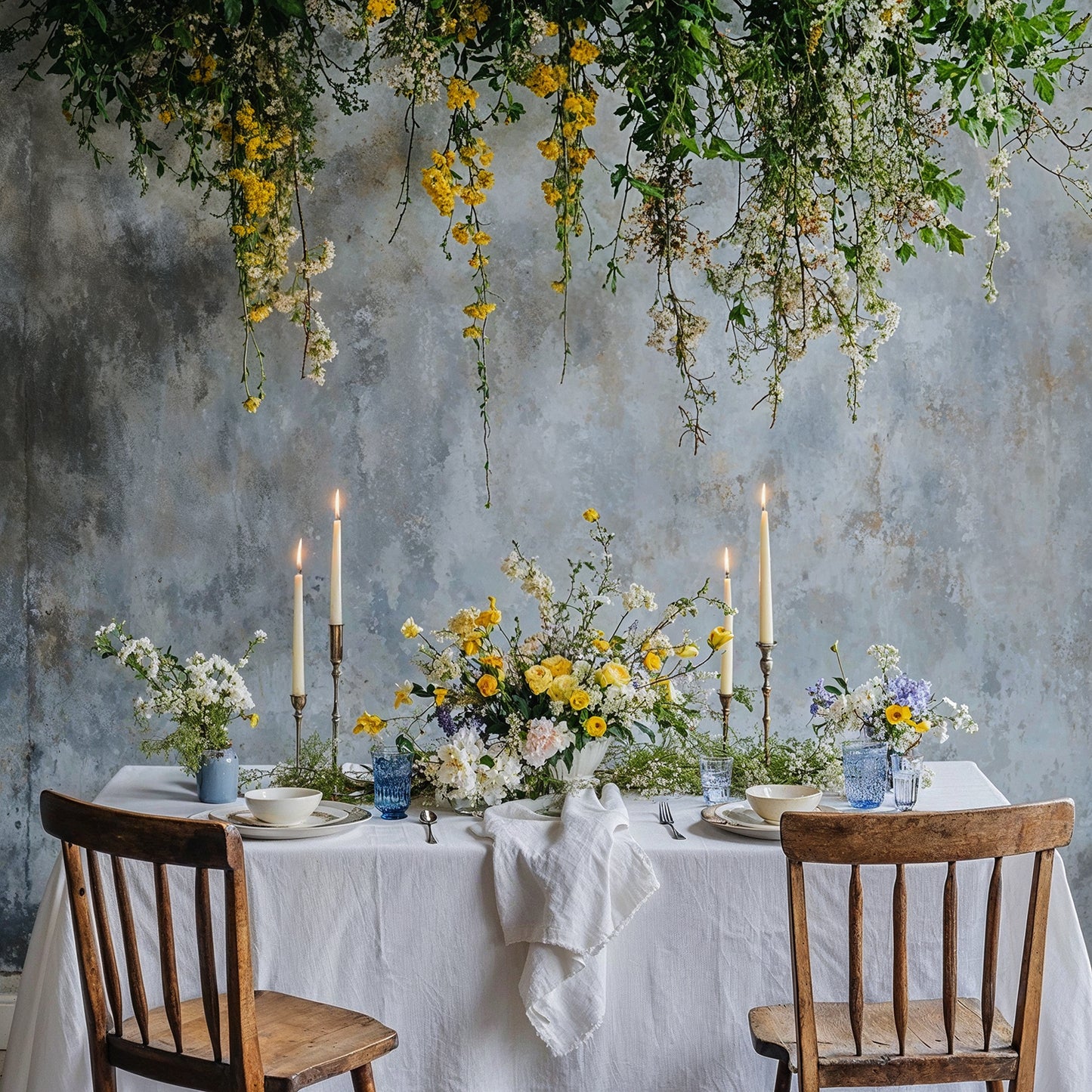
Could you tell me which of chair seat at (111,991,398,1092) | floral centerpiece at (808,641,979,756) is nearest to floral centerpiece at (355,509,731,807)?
floral centerpiece at (808,641,979,756)

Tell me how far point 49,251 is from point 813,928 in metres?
2.56

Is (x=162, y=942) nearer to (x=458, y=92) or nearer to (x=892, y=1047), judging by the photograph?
(x=892, y=1047)

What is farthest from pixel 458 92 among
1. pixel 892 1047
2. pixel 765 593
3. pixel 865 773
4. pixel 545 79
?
pixel 892 1047

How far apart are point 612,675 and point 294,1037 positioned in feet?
2.51

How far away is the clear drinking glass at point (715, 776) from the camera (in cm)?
212

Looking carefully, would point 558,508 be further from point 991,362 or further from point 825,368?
point 991,362

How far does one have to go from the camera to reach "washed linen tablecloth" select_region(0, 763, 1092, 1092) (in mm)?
1886

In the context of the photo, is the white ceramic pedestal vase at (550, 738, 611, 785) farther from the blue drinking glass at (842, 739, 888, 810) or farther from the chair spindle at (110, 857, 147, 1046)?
the chair spindle at (110, 857, 147, 1046)

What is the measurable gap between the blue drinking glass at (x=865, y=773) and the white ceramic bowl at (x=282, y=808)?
0.93 meters

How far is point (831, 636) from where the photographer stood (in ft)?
10.4

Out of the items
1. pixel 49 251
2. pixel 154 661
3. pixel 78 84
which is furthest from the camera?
pixel 49 251

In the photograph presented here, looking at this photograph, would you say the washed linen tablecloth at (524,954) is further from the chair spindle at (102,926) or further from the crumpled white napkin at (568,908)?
the chair spindle at (102,926)

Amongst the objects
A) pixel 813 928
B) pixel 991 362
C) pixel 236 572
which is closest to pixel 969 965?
pixel 813 928

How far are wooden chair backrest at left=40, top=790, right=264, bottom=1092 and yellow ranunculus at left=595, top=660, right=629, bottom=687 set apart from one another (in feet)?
2.34
